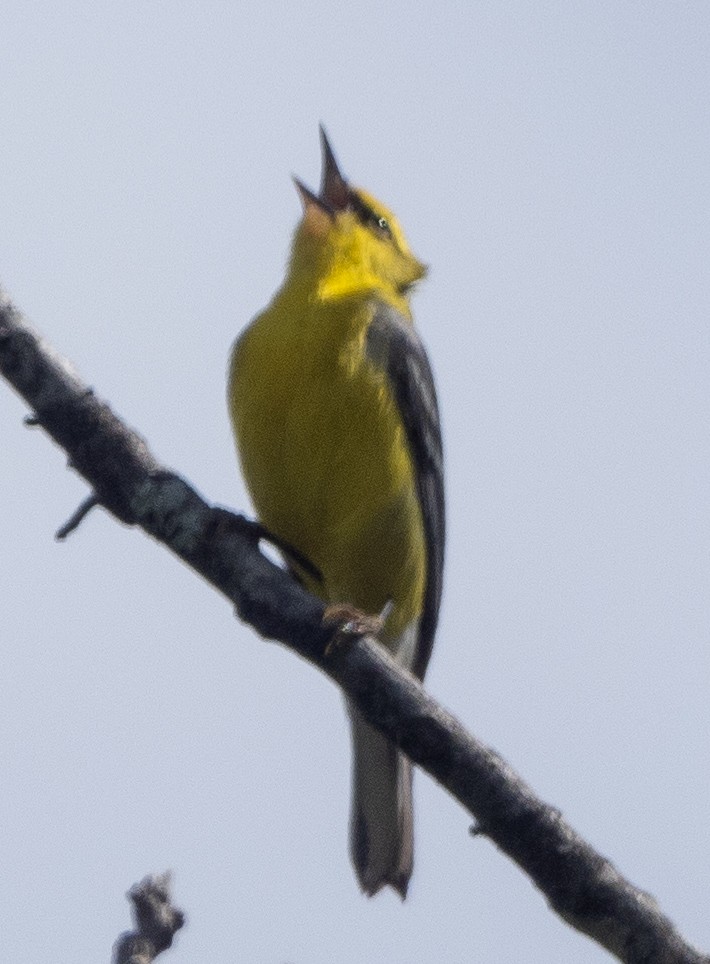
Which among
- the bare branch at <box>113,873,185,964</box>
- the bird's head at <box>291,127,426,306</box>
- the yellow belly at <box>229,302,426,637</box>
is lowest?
the bare branch at <box>113,873,185,964</box>

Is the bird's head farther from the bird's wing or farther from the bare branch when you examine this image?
the bare branch

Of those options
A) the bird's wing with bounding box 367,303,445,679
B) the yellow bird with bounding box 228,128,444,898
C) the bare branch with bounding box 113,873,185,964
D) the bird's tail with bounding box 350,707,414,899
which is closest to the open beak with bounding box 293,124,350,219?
the yellow bird with bounding box 228,128,444,898

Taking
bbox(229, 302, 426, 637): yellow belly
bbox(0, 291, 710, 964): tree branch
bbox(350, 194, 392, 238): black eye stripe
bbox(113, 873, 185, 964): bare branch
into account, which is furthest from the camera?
bbox(350, 194, 392, 238): black eye stripe

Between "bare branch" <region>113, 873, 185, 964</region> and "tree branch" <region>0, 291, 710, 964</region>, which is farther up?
"tree branch" <region>0, 291, 710, 964</region>

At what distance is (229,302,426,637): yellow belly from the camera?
544cm

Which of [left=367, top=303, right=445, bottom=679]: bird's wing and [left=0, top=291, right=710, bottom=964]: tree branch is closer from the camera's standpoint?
[left=0, top=291, right=710, bottom=964]: tree branch

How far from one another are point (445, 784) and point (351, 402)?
63.1 inches

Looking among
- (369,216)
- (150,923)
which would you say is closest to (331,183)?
(369,216)

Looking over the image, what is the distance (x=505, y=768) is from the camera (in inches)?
172

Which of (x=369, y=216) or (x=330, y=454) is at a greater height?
(x=369, y=216)

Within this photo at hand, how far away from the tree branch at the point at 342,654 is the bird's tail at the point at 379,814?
1.30 m

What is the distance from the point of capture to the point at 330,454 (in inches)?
213

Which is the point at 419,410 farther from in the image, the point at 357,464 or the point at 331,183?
the point at 331,183

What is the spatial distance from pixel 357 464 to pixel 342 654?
3.55ft
